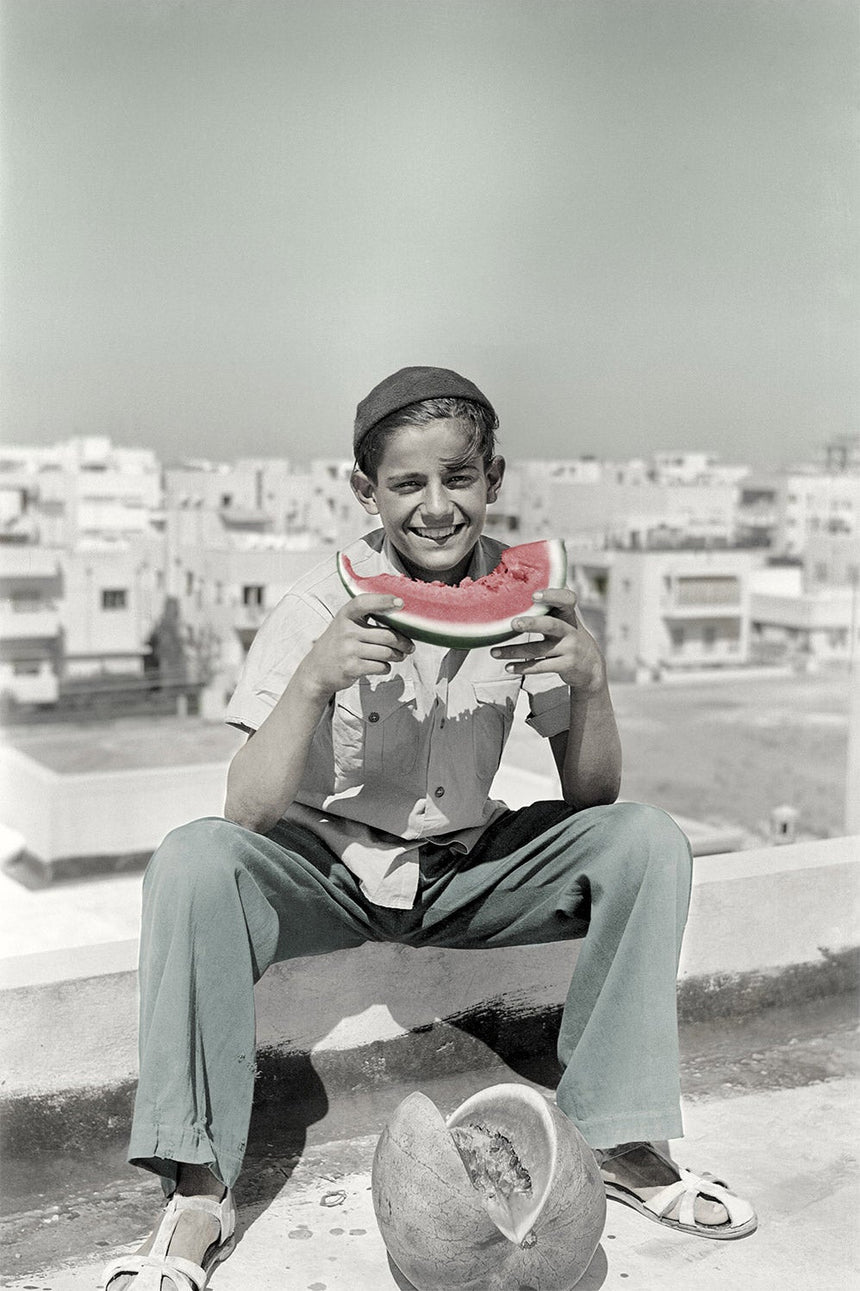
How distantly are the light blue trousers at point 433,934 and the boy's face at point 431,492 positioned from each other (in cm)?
54

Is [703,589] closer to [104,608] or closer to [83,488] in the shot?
[104,608]

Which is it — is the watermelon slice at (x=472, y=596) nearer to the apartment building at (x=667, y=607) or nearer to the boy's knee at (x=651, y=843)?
the boy's knee at (x=651, y=843)

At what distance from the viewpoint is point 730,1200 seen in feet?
8.00

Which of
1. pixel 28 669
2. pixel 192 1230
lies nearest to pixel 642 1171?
pixel 192 1230

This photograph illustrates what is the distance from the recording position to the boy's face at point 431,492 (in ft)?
8.05

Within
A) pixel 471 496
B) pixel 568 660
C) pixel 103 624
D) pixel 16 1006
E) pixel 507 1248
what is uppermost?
pixel 471 496

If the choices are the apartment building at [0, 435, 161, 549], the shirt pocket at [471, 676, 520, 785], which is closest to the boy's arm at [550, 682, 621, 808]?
the shirt pocket at [471, 676, 520, 785]

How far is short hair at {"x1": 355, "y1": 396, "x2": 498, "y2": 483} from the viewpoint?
245cm

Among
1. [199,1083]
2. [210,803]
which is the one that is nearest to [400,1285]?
[199,1083]

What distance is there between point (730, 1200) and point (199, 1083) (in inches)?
37.8

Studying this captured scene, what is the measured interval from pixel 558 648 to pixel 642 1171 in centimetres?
96

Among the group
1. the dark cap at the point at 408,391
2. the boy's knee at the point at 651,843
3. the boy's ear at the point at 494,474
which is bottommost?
the boy's knee at the point at 651,843

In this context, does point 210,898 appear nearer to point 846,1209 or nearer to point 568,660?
point 568,660

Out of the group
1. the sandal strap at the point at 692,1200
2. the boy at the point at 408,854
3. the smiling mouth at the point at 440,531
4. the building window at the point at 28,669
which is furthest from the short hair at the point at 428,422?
the building window at the point at 28,669
